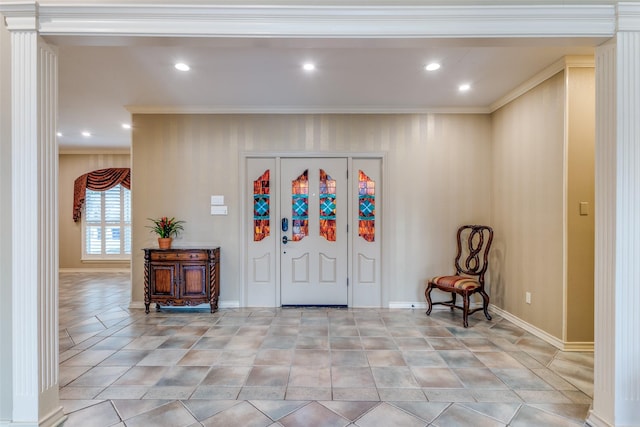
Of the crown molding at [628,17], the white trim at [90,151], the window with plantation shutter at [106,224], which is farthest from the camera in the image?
the window with plantation shutter at [106,224]

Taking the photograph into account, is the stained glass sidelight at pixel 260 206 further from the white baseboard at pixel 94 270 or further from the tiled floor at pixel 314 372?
the white baseboard at pixel 94 270

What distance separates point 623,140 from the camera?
71.2 inches

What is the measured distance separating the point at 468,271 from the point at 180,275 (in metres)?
3.68

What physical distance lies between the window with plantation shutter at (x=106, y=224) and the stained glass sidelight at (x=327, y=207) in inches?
204

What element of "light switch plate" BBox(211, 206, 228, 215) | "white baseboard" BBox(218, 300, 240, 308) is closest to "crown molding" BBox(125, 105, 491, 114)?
"light switch plate" BBox(211, 206, 228, 215)

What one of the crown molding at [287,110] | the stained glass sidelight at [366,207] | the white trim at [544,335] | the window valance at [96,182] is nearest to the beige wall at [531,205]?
the white trim at [544,335]

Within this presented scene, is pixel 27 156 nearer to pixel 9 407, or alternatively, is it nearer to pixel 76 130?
pixel 9 407

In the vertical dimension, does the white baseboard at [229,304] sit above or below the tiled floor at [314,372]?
above

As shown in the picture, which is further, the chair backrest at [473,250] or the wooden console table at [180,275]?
the wooden console table at [180,275]

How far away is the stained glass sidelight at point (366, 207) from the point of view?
439 cm

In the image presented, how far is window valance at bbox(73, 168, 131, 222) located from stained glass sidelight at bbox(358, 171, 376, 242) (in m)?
5.55

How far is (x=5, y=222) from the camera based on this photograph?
5.98ft

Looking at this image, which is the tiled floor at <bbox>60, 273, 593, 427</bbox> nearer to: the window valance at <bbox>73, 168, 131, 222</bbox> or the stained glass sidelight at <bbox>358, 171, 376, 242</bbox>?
the stained glass sidelight at <bbox>358, 171, 376, 242</bbox>

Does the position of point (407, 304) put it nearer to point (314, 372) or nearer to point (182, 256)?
point (314, 372)
